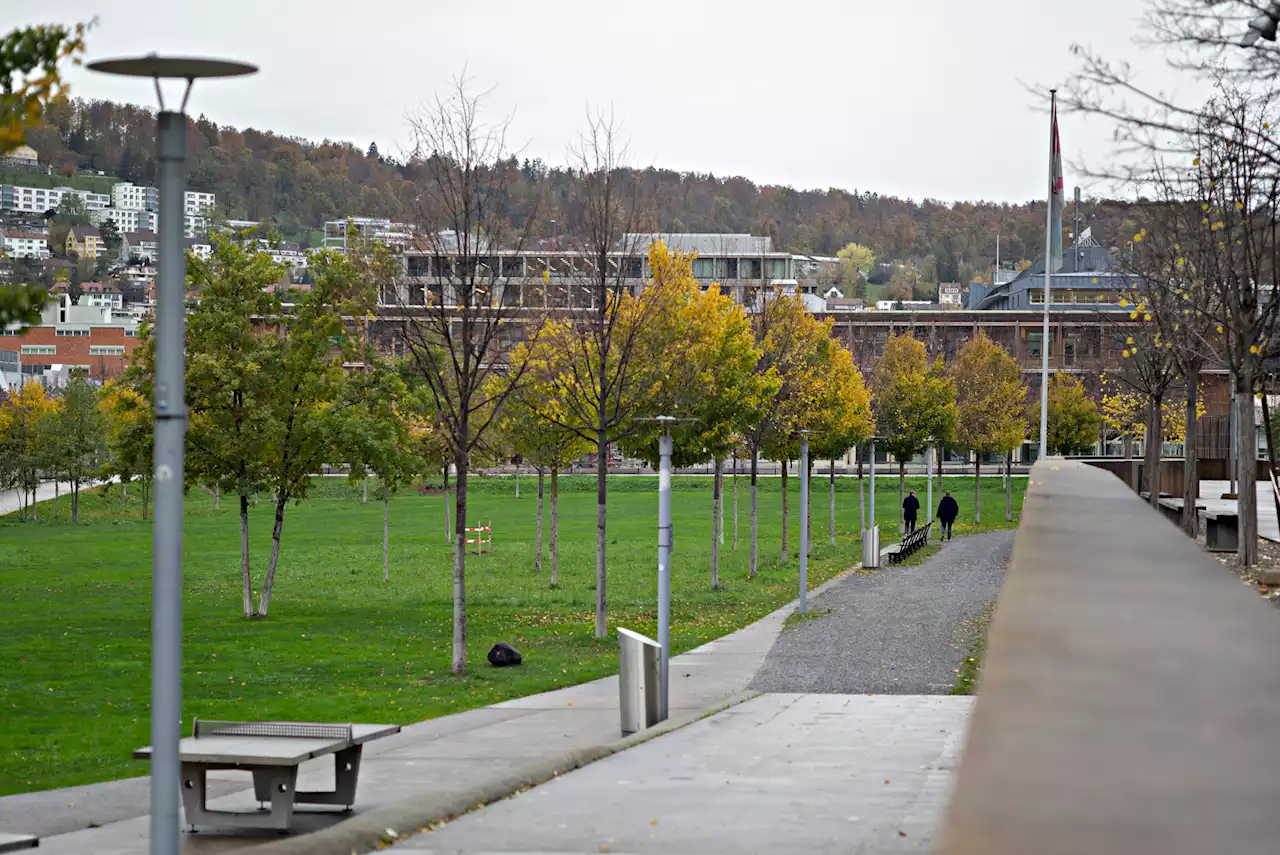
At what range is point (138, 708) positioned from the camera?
17891 millimetres

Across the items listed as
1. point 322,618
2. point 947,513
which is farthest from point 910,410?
point 322,618

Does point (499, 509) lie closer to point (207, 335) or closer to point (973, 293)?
point (207, 335)

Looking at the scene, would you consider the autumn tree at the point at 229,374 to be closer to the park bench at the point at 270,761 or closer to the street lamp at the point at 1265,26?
the park bench at the point at 270,761

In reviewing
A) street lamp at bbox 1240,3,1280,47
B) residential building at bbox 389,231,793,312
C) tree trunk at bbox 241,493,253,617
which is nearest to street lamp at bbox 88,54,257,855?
street lamp at bbox 1240,3,1280,47

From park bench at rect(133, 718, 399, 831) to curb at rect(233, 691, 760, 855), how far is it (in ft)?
1.41

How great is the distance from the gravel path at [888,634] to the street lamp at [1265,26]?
826 cm

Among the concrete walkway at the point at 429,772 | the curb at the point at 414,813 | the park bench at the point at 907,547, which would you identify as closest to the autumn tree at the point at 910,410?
the park bench at the point at 907,547

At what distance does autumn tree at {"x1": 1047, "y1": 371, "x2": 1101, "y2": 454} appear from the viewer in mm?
72438

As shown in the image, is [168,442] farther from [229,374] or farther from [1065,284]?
[1065,284]

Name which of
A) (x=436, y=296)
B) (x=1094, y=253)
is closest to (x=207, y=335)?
(x=436, y=296)

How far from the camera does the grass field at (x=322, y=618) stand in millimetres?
17406

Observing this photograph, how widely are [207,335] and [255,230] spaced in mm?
2415

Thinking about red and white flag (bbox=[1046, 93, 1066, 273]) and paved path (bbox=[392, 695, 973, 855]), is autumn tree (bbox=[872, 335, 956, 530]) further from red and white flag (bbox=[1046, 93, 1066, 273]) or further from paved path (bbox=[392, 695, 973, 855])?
paved path (bbox=[392, 695, 973, 855])

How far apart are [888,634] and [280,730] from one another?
51.6 ft
